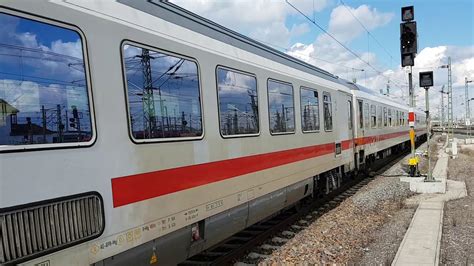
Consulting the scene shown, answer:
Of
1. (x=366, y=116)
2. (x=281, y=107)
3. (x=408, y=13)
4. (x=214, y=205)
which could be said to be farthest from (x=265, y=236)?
(x=366, y=116)

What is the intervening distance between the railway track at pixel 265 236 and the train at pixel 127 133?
58cm

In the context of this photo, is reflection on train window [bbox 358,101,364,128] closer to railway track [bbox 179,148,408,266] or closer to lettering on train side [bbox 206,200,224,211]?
railway track [bbox 179,148,408,266]

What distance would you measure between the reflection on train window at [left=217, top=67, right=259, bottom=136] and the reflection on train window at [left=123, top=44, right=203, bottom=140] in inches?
25.1

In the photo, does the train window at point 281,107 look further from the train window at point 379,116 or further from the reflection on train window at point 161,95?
the train window at point 379,116

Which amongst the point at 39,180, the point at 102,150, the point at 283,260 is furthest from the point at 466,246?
the point at 39,180

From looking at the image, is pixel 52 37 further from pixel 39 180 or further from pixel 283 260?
pixel 283 260

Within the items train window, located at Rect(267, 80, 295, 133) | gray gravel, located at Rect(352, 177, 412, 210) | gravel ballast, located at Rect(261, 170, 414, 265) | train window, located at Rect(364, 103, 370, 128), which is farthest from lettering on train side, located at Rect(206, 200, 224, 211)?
train window, located at Rect(364, 103, 370, 128)

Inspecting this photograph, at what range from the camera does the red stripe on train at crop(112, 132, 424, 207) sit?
13.4ft

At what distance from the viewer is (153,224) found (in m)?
4.43

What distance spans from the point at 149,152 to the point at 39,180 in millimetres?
1332

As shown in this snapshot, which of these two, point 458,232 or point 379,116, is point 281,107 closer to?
point 458,232

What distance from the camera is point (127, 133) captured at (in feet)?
13.7

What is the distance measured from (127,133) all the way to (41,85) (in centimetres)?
96

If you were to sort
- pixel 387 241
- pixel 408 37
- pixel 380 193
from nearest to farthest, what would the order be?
pixel 387 241, pixel 380 193, pixel 408 37
